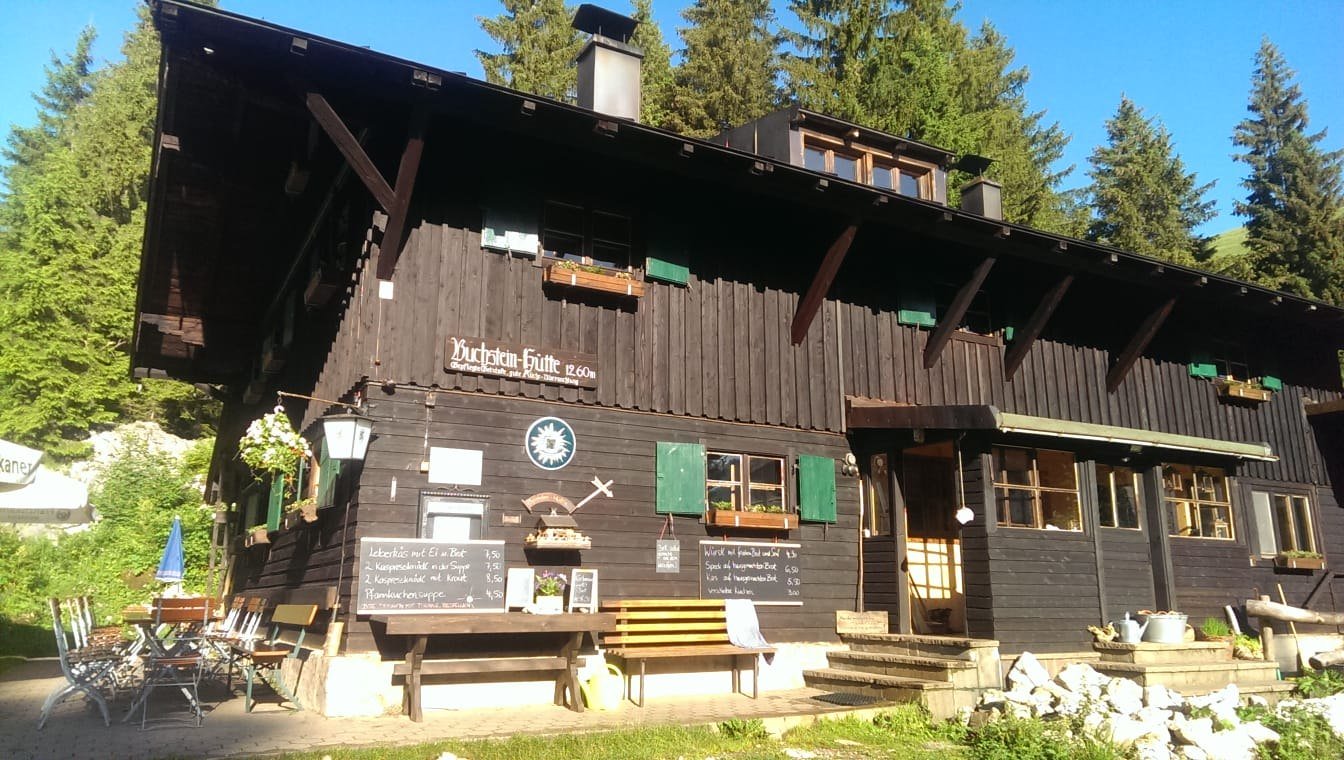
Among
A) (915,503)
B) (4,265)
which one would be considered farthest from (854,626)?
(4,265)

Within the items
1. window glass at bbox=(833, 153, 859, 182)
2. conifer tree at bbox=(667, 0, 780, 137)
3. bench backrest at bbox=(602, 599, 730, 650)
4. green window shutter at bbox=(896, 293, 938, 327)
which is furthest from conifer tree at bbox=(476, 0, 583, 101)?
bench backrest at bbox=(602, 599, 730, 650)

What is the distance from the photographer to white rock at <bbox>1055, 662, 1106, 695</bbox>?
29.5ft

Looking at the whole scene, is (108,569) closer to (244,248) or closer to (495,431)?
(244,248)

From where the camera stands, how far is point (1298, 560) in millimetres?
14398

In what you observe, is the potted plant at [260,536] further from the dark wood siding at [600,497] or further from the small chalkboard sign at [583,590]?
the small chalkboard sign at [583,590]

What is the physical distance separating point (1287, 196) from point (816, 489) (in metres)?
31.2

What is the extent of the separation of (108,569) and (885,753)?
1872 centimetres

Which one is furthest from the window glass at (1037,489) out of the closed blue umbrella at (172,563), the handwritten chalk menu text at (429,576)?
the closed blue umbrella at (172,563)

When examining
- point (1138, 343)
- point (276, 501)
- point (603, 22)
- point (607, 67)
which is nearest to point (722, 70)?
point (603, 22)

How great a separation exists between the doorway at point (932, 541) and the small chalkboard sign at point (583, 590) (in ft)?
15.8

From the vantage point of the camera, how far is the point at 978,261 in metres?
13.2

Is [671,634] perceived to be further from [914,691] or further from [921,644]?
[921,644]

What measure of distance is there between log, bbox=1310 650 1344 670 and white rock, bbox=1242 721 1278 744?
542 cm

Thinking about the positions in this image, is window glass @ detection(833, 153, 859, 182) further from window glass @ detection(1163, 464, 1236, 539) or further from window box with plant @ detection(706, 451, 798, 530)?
window glass @ detection(1163, 464, 1236, 539)
